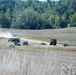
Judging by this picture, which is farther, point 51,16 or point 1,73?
point 51,16

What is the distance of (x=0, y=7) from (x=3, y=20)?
20.6m

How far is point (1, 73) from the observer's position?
438 inches

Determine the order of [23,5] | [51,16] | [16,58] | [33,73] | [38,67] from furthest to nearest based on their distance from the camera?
[23,5] → [51,16] → [16,58] → [38,67] → [33,73]

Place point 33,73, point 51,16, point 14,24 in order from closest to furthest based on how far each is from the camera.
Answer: point 33,73, point 14,24, point 51,16

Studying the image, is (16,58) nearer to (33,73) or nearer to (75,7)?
(33,73)

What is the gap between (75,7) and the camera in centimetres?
11575

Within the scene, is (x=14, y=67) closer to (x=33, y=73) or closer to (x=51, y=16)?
(x=33, y=73)

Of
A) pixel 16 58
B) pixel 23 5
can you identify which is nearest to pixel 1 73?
pixel 16 58

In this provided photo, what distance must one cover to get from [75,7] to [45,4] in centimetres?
2756

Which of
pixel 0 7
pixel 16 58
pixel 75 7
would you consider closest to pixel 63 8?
pixel 75 7

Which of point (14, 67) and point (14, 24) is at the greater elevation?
point (14, 67)

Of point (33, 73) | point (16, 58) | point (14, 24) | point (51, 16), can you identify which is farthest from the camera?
point (51, 16)

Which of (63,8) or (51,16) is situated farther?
(63,8)

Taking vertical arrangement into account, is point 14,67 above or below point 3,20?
above
